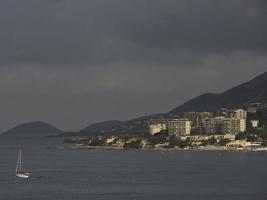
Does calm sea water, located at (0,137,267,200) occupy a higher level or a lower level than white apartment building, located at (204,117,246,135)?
lower

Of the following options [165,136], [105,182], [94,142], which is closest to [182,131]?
[165,136]

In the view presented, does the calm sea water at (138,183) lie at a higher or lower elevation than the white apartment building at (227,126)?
lower

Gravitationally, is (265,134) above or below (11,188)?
above

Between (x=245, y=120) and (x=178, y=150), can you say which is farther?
(x=245, y=120)

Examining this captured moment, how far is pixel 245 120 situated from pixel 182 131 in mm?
15932

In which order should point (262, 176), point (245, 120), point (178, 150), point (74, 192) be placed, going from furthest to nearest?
point (245, 120) → point (178, 150) → point (262, 176) → point (74, 192)

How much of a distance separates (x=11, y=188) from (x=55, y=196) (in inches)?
342

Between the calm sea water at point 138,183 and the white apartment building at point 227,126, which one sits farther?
the white apartment building at point 227,126

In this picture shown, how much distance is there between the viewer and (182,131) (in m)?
198

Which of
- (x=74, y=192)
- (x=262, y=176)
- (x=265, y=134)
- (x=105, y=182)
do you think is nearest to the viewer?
(x=74, y=192)

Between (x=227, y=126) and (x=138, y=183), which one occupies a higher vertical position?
(x=227, y=126)

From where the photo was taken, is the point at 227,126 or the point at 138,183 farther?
the point at 227,126

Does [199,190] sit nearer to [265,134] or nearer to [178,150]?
[178,150]

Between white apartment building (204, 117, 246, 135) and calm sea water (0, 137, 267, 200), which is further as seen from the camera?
white apartment building (204, 117, 246, 135)
